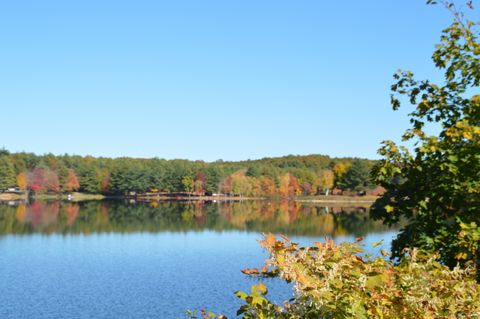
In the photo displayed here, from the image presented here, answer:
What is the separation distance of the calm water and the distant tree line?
301 ft

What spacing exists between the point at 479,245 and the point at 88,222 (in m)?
79.0

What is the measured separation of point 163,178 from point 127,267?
133328 mm

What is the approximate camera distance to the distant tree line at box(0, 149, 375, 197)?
165m

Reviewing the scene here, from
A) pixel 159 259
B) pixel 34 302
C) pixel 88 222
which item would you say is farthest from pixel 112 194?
pixel 34 302

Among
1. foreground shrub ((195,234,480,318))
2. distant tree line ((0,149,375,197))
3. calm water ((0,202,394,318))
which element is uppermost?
distant tree line ((0,149,375,197))

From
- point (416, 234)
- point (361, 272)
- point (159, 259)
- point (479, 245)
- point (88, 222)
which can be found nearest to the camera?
point (361, 272)

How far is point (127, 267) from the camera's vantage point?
4225 centimetres

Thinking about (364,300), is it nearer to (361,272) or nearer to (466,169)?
(361,272)

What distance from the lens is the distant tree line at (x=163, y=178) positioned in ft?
541

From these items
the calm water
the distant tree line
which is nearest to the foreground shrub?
the calm water

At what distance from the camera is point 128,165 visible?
175125mm

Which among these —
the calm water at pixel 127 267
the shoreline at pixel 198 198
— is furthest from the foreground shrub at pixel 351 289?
the shoreline at pixel 198 198

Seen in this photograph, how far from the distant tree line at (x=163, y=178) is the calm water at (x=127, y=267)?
301ft

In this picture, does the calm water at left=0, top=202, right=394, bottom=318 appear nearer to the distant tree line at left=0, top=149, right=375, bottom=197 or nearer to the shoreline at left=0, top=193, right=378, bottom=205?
the shoreline at left=0, top=193, right=378, bottom=205
